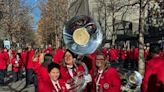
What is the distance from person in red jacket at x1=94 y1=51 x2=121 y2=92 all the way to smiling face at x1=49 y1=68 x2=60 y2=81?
2.59ft

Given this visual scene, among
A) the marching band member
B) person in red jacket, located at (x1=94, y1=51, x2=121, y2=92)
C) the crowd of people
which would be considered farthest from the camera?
person in red jacket, located at (x1=94, y1=51, x2=121, y2=92)

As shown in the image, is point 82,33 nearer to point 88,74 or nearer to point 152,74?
point 88,74

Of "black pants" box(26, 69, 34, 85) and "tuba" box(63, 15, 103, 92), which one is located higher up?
"tuba" box(63, 15, 103, 92)

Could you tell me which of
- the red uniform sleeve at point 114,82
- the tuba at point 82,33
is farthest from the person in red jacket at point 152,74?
the tuba at point 82,33

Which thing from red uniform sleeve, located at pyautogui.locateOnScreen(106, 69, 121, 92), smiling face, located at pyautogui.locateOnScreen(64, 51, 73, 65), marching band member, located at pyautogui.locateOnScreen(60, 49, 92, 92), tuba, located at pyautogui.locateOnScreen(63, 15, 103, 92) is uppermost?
tuba, located at pyautogui.locateOnScreen(63, 15, 103, 92)

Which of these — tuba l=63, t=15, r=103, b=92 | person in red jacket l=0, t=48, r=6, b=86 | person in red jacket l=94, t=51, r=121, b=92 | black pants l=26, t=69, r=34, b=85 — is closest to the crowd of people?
person in red jacket l=94, t=51, r=121, b=92

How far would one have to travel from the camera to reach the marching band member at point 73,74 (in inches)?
294

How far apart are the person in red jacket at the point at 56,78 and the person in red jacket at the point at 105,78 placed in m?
0.73

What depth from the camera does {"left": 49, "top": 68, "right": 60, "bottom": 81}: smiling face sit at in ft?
24.6

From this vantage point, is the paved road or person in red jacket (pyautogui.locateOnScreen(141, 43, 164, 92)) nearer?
person in red jacket (pyautogui.locateOnScreen(141, 43, 164, 92))

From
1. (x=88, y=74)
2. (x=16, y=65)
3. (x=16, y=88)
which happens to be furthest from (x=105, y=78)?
(x=16, y=65)

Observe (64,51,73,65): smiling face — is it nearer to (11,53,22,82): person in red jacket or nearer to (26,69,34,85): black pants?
(26,69,34,85): black pants

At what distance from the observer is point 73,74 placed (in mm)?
7840

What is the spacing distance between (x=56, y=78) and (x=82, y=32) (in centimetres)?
124
